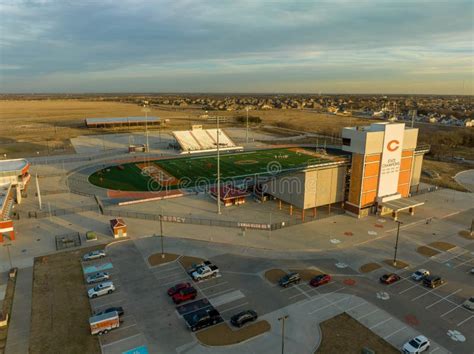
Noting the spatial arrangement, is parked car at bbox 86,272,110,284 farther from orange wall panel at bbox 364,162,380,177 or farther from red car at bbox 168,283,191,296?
orange wall panel at bbox 364,162,380,177

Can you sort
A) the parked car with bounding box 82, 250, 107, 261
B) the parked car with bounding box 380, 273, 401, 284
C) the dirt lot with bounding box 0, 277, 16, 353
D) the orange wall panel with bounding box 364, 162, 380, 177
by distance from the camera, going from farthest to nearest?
the orange wall panel with bounding box 364, 162, 380, 177
the parked car with bounding box 82, 250, 107, 261
the parked car with bounding box 380, 273, 401, 284
the dirt lot with bounding box 0, 277, 16, 353

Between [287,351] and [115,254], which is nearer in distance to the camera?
[287,351]

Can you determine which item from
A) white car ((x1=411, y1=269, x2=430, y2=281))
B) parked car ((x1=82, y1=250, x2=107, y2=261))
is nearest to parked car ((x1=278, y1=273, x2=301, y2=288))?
white car ((x1=411, y1=269, x2=430, y2=281))

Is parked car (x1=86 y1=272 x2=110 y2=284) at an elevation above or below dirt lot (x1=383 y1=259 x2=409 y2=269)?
above

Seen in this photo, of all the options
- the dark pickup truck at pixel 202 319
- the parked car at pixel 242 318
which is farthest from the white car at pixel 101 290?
the parked car at pixel 242 318

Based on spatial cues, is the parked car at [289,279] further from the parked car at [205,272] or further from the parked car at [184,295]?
the parked car at [184,295]

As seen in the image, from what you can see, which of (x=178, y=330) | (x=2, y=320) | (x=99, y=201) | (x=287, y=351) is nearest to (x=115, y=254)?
(x=2, y=320)

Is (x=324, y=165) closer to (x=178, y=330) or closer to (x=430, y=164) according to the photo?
(x=178, y=330)

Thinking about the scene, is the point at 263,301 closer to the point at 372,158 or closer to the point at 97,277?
the point at 97,277
